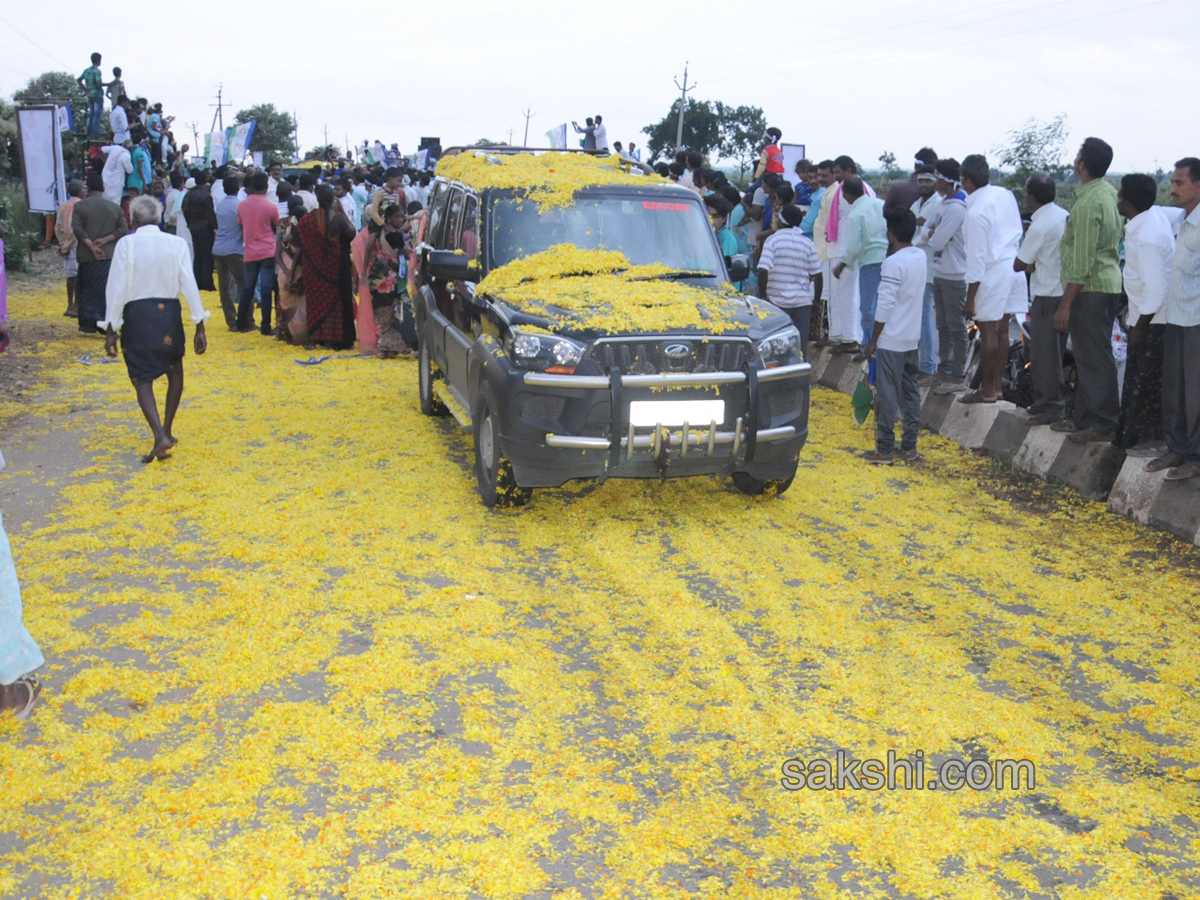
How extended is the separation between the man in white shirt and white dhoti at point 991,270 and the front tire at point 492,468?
4.69 m

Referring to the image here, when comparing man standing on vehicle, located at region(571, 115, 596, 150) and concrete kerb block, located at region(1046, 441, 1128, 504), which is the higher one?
man standing on vehicle, located at region(571, 115, 596, 150)

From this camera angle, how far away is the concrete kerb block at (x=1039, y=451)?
28.3 ft

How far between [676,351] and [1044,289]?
3720mm

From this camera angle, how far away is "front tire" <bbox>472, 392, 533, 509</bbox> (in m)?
7.47

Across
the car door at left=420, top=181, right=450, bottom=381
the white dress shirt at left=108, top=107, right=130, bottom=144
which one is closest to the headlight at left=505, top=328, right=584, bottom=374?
the car door at left=420, top=181, right=450, bottom=381

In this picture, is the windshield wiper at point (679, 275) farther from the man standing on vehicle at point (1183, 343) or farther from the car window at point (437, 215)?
the man standing on vehicle at point (1183, 343)

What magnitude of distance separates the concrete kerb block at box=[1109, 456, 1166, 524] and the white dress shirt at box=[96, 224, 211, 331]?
715cm

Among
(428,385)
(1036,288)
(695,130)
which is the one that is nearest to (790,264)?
(1036,288)

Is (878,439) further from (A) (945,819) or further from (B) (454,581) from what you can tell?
(A) (945,819)

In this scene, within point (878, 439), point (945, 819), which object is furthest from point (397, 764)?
point (878, 439)

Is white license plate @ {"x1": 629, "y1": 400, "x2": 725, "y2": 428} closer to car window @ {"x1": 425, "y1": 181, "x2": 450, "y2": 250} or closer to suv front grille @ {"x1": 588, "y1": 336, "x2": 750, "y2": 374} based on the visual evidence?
suv front grille @ {"x1": 588, "y1": 336, "x2": 750, "y2": 374}

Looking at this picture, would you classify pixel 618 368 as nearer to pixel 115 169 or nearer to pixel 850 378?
pixel 850 378

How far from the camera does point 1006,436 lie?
936 centimetres

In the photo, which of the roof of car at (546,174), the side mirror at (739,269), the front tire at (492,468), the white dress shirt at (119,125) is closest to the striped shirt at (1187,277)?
the side mirror at (739,269)
